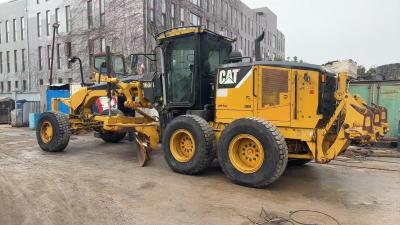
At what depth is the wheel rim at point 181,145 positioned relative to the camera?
7287 millimetres

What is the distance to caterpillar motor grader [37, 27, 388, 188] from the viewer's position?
600 centimetres

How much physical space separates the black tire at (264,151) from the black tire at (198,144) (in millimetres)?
403

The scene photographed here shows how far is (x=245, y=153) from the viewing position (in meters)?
6.43

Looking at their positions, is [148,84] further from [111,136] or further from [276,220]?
[276,220]

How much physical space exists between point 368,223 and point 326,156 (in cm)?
152

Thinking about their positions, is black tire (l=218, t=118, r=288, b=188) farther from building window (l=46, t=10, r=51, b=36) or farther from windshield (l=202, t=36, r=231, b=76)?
building window (l=46, t=10, r=51, b=36)

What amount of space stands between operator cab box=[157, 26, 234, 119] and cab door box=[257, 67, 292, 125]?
1.37 metres

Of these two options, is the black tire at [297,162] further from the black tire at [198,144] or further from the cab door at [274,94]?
the black tire at [198,144]

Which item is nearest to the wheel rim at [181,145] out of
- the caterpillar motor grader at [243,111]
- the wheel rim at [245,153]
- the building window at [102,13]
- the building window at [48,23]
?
the caterpillar motor grader at [243,111]

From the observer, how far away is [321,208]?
5242 millimetres

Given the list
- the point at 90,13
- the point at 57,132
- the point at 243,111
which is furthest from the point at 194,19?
the point at 243,111

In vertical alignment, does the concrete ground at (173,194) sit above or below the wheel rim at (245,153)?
below

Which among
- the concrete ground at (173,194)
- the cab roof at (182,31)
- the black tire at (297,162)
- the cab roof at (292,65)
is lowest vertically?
the concrete ground at (173,194)

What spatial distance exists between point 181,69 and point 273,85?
2.22m
